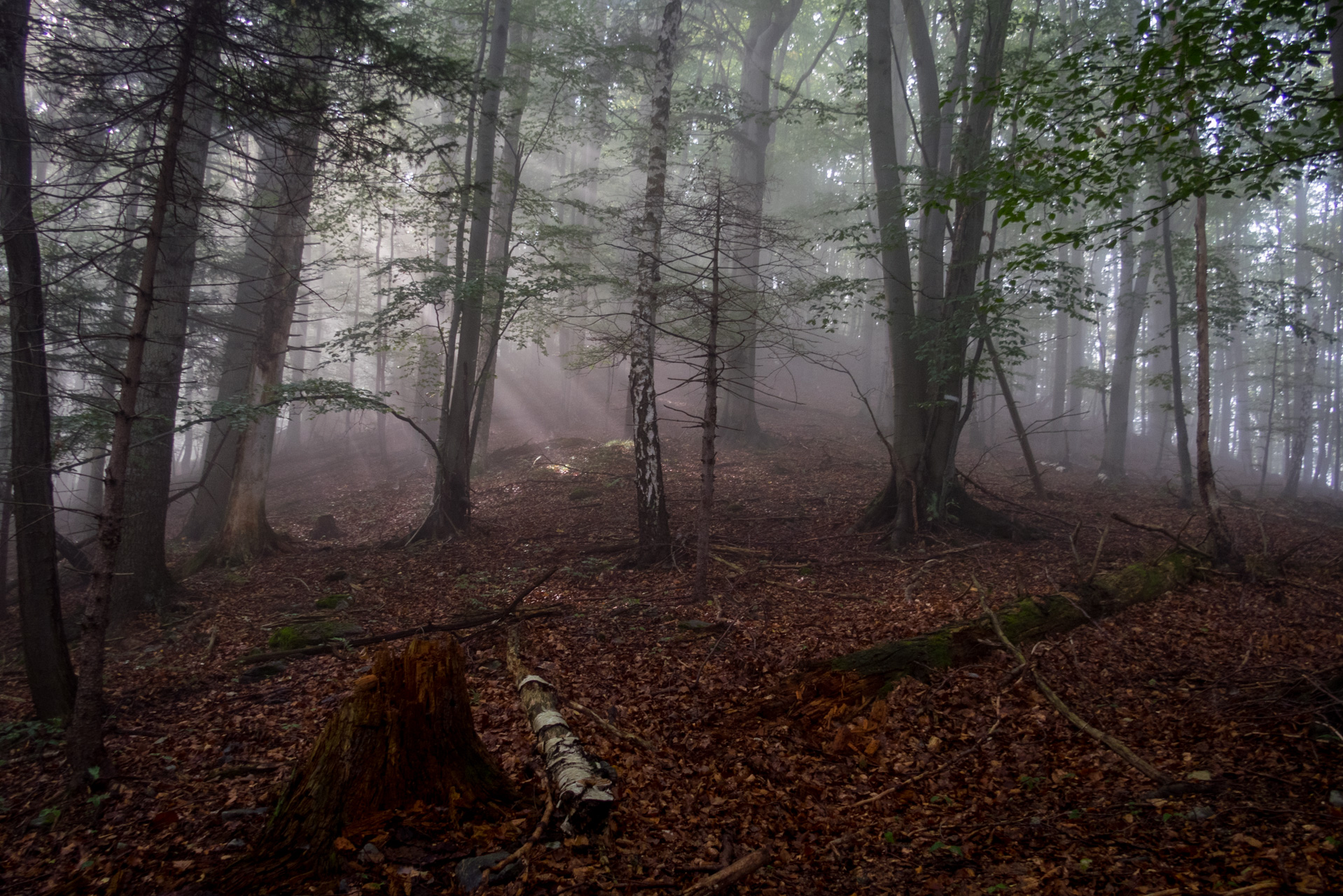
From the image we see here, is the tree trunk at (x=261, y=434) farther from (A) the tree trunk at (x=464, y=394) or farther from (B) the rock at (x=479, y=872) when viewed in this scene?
(B) the rock at (x=479, y=872)

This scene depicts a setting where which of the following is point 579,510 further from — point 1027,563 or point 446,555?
point 1027,563

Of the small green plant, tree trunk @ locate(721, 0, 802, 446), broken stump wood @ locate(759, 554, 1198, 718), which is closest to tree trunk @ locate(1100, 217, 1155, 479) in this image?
tree trunk @ locate(721, 0, 802, 446)

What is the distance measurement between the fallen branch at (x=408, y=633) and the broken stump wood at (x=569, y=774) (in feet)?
8.39

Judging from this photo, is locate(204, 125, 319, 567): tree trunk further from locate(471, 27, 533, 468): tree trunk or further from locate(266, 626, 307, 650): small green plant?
locate(266, 626, 307, 650): small green plant

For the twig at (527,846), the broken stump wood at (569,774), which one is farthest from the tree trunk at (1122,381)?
the twig at (527,846)

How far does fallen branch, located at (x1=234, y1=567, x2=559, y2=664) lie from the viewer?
24.2 ft

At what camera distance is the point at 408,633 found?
25.7 feet

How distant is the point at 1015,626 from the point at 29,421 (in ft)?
29.4

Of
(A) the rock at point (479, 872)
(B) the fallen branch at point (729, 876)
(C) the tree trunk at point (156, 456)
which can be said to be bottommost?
(A) the rock at point (479, 872)

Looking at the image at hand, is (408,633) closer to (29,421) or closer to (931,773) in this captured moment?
(29,421)

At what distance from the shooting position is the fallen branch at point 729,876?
3723 millimetres

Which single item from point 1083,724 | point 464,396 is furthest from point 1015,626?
point 464,396

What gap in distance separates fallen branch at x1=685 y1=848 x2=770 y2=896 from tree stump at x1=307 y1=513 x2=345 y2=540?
13190mm

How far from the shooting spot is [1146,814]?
4.11 meters
